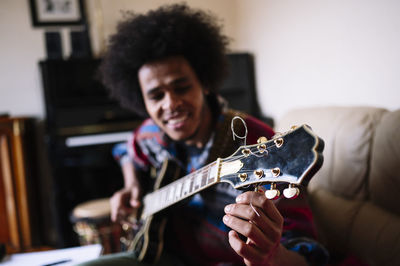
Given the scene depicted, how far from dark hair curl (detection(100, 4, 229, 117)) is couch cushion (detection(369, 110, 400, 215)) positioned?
1.77ft

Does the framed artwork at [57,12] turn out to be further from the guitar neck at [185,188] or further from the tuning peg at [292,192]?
the tuning peg at [292,192]

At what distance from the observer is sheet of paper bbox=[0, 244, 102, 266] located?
3.16 feet

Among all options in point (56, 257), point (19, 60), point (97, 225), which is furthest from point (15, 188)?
point (56, 257)

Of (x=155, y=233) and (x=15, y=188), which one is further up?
(x=155, y=233)

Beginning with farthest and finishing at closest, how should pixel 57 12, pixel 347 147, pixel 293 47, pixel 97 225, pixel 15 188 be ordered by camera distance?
1. pixel 57 12
2. pixel 15 188
3. pixel 97 225
4. pixel 293 47
5. pixel 347 147

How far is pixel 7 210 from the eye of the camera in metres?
2.13

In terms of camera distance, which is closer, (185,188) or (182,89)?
(185,188)

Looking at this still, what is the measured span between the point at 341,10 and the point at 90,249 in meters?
1.25

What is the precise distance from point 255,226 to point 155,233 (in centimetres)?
Result: 66

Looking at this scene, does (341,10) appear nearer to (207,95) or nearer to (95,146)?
(207,95)

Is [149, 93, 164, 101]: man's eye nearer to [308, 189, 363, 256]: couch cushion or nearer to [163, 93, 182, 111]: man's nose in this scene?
[163, 93, 182, 111]: man's nose

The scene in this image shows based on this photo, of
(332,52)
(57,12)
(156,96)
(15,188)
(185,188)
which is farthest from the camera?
(57,12)

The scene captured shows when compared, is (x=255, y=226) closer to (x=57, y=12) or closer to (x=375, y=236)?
(x=375, y=236)

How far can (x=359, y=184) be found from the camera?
87 centimetres
